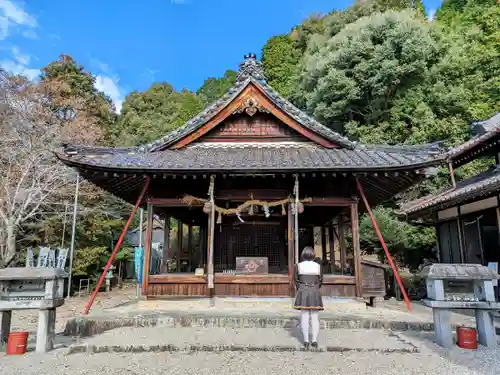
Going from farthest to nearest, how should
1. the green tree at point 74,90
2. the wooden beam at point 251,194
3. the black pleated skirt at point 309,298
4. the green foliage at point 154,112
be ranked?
1. the green foliage at point 154,112
2. the green tree at point 74,90
3. the wooden beam at point 251,194
4. the black pleated skirt at point 309,298

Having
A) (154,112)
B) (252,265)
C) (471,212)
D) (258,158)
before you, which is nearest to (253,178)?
(258,158)

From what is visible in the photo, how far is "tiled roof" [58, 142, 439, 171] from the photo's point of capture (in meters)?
8.66

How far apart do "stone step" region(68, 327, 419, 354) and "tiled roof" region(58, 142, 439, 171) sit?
3851 mm

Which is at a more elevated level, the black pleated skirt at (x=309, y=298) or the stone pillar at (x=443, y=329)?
the black pleated skirt at (x=309, y=298)

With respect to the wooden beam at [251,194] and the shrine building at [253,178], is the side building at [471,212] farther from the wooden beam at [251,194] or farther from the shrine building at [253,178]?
the wooden beam at [251,194]

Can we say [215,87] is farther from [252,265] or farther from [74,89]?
[252,265]

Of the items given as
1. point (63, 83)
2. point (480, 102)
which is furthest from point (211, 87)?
point (480, 102)

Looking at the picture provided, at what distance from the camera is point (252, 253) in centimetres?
1218

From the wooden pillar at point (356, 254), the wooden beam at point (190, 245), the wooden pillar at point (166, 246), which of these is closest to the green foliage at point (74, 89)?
the wooden beam at point (190, 245)

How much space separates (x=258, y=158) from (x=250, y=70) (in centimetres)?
349

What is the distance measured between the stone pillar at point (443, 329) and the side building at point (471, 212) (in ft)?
14.1

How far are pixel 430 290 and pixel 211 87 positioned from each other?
4732 cm

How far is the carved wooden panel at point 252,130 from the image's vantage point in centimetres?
1148

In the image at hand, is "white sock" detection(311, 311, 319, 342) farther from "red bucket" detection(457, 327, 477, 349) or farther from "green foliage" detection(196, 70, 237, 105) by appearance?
"green foliage" detection(196, 70, 237, 105)
